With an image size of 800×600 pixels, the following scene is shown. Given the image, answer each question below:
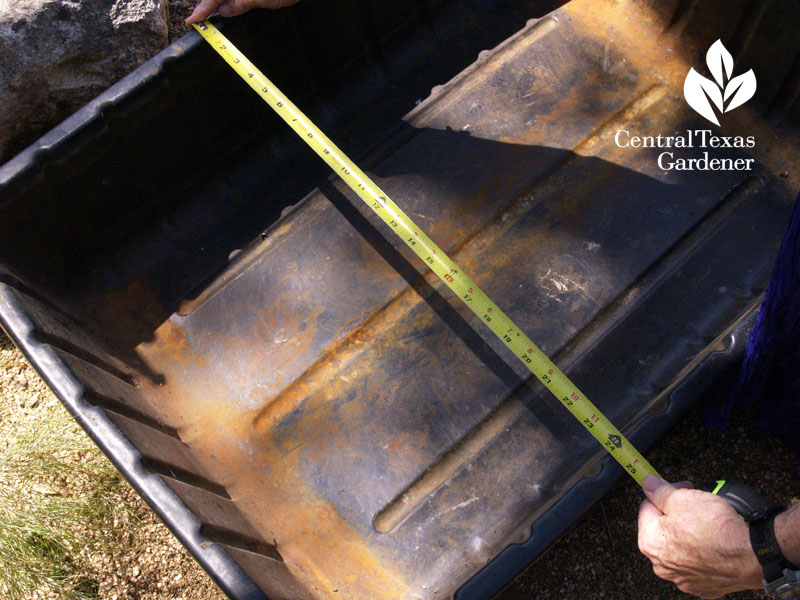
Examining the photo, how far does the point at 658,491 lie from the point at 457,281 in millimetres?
744

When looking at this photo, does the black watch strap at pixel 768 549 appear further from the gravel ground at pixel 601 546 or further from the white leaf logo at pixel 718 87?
the white leaf logo at pixel 718 87

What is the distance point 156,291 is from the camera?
2.21 meters

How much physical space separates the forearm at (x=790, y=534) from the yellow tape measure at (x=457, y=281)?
317 mm

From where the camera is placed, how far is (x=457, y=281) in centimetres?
190

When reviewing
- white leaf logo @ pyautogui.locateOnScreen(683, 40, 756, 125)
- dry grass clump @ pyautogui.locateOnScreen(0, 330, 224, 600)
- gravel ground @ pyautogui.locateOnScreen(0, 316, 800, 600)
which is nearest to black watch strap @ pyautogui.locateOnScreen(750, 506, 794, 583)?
gravel ground @ pyautogui.locateOnScreen(0, 316, 800, 600)

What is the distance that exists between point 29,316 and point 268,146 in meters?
1.00

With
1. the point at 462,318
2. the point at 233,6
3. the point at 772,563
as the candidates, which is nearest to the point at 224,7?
the point at 233,6

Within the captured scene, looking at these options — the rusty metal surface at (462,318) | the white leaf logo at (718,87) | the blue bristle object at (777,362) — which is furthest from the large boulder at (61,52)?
the blue bristle object at (777,362)

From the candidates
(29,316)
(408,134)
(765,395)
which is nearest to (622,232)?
(765,395)

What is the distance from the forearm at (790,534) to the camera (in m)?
1.29

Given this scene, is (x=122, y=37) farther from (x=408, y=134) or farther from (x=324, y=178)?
(x=408, y=134)

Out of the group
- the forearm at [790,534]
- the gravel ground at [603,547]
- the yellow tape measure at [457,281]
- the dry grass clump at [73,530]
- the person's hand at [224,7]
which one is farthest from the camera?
the dry grass clump at [73,530]

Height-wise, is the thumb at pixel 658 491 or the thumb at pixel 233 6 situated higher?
the thumb at pixel 233 6

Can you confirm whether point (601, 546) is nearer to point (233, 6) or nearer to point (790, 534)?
point (790, 534)
